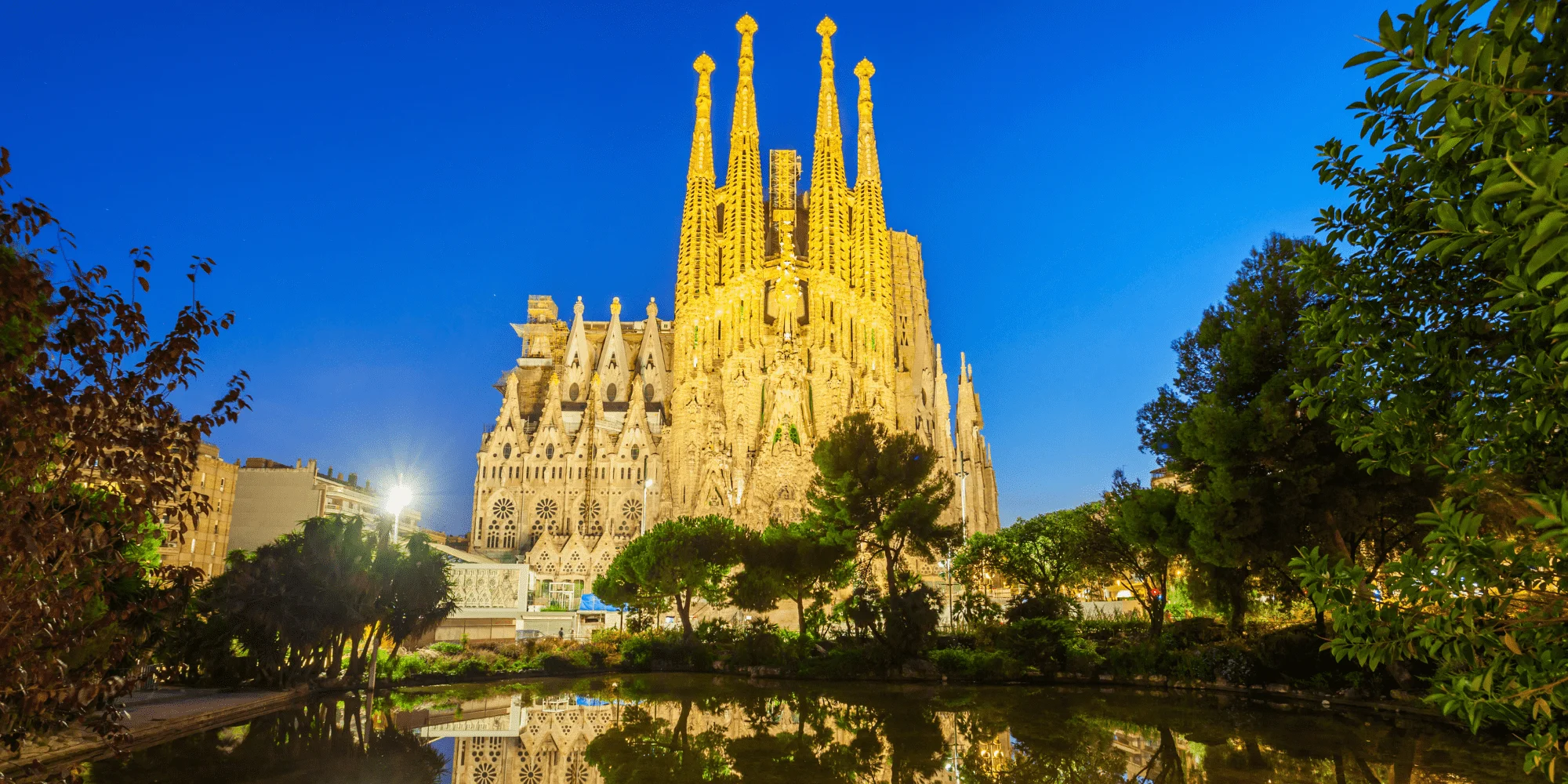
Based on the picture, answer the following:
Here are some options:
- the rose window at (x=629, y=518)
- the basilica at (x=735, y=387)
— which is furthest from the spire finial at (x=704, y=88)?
the rose window at (x=629, y=518)

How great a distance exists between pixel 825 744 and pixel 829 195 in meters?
51.2

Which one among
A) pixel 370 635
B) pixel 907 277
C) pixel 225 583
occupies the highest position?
pixel 907 277

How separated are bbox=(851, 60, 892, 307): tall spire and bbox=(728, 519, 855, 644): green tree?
34553 mm

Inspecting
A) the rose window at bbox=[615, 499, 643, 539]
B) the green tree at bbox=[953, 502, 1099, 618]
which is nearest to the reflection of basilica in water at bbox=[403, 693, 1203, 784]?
the green tree at bbox=[953, 502, 1099, 618]

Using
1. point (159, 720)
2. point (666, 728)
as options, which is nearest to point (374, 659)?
point (159, 720)

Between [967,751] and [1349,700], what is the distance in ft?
29.1

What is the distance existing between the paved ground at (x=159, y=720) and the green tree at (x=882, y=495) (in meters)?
13.7

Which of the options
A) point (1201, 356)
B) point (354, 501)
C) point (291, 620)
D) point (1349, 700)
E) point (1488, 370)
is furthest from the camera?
point (354, 501)

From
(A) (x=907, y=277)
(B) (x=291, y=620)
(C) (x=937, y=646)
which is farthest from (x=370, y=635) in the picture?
(A) (x=907, y=277)

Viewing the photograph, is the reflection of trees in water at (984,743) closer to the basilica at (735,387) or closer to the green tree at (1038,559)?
the green tree at (1038,559)

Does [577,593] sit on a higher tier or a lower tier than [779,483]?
lower

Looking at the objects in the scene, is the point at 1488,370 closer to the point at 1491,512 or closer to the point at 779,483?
the point at 1491,512

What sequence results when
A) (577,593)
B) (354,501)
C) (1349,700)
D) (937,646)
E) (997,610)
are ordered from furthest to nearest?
(354,501)
(577,593)
(997,610)
(937,646)
(1349,700)

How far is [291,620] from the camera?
16.1 m
